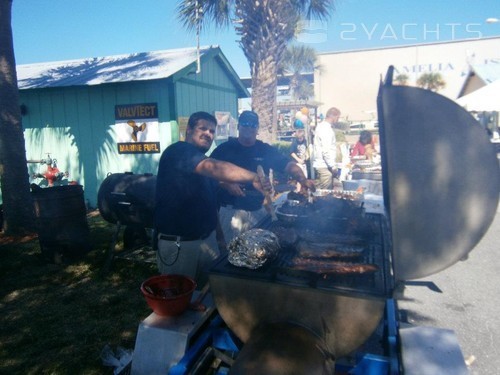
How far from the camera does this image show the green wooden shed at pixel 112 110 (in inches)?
350

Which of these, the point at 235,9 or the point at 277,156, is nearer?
the point at 277,156

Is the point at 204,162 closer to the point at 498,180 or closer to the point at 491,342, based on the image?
the point at 498,180

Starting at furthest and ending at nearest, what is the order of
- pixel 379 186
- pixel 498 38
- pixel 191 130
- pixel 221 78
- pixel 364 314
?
pixel 498 38 → pixel 221 78 → pixel 379 186 → pixel 191 130 → pixel 364 314

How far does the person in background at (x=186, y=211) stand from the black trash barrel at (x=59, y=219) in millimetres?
3074

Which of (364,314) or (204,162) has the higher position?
(204,162)

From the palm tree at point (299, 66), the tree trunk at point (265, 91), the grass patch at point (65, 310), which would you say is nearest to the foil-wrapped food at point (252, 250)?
the grass patch at point (65, 310)

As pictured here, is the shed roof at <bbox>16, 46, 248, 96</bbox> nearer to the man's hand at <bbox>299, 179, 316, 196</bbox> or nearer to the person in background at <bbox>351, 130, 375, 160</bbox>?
the person in background at <bbox>351, 130, 375, 160</bbox>

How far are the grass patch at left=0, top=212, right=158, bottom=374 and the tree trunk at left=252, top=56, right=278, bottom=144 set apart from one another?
7.80 m

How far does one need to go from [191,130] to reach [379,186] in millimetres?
4040

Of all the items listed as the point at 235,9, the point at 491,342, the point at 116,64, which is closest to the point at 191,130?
the point at 491,342

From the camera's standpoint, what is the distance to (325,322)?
1.93m

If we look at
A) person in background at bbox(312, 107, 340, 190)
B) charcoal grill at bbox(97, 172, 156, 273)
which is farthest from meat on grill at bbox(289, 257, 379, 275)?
person in background at bbox(312, 107, 340, 190)

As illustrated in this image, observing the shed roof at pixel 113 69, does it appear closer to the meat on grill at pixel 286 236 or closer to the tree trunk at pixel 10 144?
the tree trunk at pixel 10 144

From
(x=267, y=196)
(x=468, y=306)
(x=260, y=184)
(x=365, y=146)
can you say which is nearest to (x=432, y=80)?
(x=365, y=146)
